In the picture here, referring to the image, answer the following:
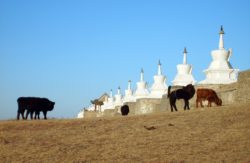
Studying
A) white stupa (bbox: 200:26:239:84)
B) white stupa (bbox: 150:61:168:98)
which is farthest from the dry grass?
white stupa (bbox: 150:61:168:98)

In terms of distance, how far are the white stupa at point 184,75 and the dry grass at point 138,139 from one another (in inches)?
681

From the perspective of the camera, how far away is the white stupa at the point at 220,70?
30719 mm

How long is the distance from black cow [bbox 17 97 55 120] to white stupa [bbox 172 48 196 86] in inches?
578

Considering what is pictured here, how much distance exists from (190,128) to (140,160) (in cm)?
368

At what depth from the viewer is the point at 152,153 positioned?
12.6 metres

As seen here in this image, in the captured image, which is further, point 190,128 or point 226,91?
point 226,91

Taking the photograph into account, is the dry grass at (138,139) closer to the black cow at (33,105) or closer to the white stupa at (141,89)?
the black cow at (33,105)

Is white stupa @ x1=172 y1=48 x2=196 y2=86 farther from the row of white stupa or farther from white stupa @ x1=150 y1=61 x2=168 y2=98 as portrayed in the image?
white stupa @ x1=150 y1=61 x2=168 y2=98

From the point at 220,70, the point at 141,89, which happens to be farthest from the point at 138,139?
the point at 141,89

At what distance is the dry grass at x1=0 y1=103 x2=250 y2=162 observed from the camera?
489 inches

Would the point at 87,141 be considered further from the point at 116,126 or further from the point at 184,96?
the point at 184,96

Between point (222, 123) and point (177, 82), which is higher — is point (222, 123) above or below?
below

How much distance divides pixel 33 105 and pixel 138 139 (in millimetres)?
9143

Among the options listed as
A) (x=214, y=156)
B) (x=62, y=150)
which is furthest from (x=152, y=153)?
(x=62, y=150)
